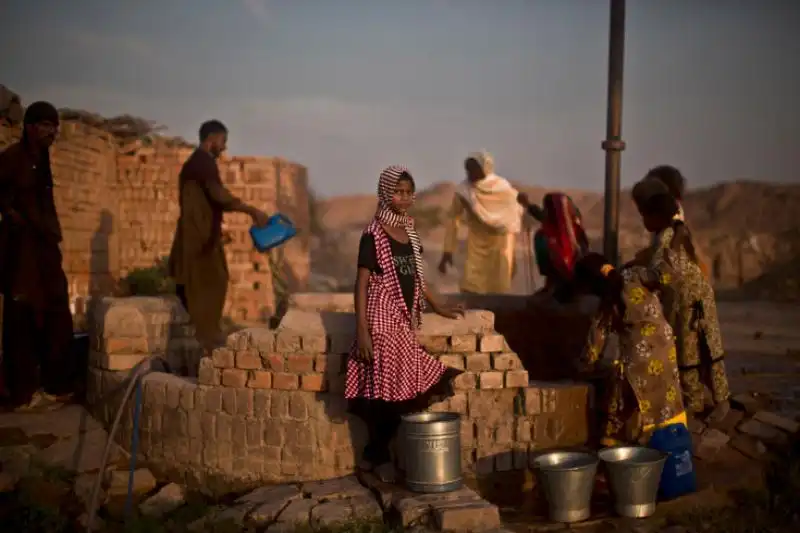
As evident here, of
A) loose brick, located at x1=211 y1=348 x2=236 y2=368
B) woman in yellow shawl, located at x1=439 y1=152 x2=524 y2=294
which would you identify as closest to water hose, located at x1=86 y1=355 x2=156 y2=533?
loose brick, located at x1=211 y1=348 x2=236 y2=368

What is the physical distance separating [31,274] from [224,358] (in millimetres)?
1803

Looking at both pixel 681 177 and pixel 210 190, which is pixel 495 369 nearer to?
pixel 681 177

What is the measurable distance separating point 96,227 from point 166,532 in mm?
7920

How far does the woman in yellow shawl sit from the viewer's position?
8891mm

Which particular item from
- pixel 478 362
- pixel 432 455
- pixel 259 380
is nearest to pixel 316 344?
pixel 259 380

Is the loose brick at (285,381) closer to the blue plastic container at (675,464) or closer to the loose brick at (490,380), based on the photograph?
the loose brick at (490,380)

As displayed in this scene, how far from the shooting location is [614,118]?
17.9 feet

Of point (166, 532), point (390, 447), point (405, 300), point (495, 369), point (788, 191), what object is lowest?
point (166, 532)

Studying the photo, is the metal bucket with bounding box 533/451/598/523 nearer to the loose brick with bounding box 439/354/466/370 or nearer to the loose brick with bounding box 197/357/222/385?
the loose brick with bounding box 439/354/466/370

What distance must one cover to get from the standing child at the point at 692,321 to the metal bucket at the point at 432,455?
1631 millimetres

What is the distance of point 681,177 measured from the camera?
5.46 m

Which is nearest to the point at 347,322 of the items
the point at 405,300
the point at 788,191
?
the point at 405,300

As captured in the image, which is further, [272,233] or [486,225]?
[486,225]

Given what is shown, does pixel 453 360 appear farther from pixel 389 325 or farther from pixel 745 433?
pixel 745 433
